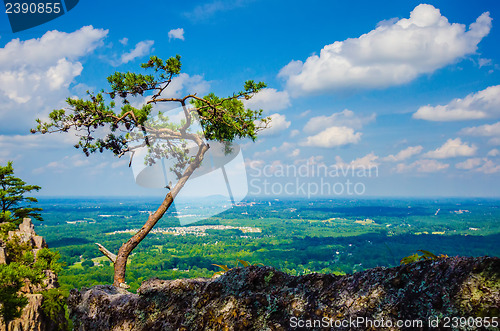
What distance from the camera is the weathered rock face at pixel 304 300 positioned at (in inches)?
69.5

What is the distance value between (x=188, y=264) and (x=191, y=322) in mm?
62082

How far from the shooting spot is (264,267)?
270 centimetres

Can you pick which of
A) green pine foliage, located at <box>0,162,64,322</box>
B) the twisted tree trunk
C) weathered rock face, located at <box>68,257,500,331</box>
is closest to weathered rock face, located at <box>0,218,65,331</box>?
green pine foliage, located at <box>0,162,64,322</box>

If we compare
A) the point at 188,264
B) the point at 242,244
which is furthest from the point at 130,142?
the point at 242,244

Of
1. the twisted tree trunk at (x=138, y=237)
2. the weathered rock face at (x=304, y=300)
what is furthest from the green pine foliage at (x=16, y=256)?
the weathered rock face at (x=304, y=300)

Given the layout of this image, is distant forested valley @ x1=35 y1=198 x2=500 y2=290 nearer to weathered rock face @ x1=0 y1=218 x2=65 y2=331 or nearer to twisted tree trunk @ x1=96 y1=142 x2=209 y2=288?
weathered rock face @ x1=0 y1=218 x2=65 y2=331

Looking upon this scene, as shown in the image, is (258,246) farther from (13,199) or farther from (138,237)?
(138,237)

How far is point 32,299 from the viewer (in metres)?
15.9

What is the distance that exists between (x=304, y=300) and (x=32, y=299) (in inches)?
741

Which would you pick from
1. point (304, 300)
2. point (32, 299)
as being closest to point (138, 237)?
point (304, 300)

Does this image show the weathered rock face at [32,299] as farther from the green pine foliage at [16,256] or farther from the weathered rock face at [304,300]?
the weathered rock face at [304,300]

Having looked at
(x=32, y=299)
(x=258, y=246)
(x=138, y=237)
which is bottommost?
(x=258, y=246)

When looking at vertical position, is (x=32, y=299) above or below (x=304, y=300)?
below

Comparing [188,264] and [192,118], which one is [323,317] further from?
[188,264]
